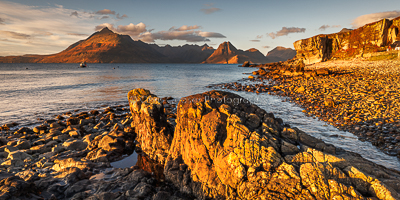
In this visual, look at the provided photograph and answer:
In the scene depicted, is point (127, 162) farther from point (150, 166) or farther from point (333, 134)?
point (333, 134)

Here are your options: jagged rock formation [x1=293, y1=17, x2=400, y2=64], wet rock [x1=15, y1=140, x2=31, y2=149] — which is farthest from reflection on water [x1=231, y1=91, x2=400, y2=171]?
jagged rock formation [x1=293, y1=17, x2=400, y2=64]

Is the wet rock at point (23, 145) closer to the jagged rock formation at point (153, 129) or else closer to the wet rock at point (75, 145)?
the wet rock at point (75, 145)

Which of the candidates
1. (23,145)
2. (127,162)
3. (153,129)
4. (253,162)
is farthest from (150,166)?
(23,145)

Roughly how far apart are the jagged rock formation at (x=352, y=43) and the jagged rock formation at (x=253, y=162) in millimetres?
70746

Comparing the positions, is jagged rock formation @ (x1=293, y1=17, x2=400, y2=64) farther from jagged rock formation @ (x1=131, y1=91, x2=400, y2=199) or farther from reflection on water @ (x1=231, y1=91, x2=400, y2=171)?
jagged rock formation @ (x1=131, y1=91, x2=400, y2=199)

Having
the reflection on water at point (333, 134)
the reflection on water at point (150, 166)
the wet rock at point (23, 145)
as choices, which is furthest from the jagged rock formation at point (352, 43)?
the wet rock at point (23, 145)

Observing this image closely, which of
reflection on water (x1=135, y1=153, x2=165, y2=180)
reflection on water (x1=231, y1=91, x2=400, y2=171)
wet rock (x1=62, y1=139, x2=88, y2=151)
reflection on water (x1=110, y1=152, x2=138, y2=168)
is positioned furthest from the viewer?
wet rock (x1=62, y1=139, x2=88, y2=151)

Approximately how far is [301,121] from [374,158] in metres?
5.68

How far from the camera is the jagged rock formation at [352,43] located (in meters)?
58.8

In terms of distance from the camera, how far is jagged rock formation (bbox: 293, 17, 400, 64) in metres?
58.8

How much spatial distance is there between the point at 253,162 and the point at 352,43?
83891 millimetres

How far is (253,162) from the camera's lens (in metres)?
5.75

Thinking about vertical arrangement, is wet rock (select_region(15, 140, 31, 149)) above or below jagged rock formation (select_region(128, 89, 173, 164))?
below

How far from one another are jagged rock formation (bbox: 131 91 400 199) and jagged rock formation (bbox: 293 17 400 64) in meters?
70.7
